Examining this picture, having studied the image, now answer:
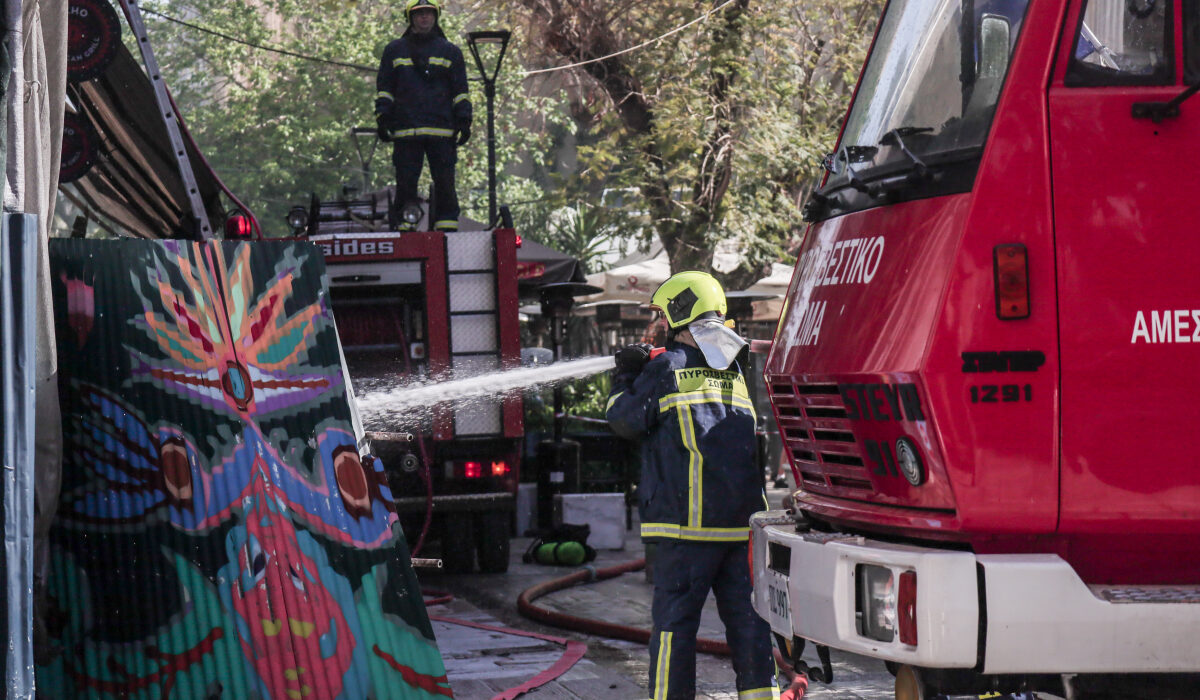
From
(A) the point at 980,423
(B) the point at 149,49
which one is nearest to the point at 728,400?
(A) the point at 980,423

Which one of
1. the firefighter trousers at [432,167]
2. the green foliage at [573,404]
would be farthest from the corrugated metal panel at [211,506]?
the green foliage at [573,404]

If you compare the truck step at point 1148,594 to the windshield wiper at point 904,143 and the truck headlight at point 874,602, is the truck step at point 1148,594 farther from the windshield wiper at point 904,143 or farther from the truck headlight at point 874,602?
the windshield wiper at point 904,143

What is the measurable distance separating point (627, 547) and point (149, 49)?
6621 mm

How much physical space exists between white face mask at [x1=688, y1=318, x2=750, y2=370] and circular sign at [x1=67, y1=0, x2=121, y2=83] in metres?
4.23

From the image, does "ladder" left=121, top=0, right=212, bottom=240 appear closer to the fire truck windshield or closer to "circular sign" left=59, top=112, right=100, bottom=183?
"circular sign" left=59, top=112, right=100, bottom=183

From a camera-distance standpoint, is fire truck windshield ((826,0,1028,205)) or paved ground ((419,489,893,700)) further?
paved ground ((419,489,893,700))

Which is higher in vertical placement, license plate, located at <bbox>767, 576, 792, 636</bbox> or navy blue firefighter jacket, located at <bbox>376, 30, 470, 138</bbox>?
navy blue firefighter jacket, located at <bbox>376, 30, 470, 138</bbox>

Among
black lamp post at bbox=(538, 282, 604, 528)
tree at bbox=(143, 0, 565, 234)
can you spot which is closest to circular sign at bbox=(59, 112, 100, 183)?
Result: black lamp post at bbox=(538, 282, 604, 528)

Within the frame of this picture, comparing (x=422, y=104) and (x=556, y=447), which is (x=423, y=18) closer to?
(x=422, y=104)

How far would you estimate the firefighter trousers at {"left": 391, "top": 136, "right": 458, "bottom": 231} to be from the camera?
10.4 m

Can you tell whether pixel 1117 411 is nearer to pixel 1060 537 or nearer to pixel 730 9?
pixel 1060 537

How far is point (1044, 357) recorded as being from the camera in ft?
11.6

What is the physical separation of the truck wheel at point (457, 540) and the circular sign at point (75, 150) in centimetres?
391

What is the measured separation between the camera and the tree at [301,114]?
3281 centimetres
